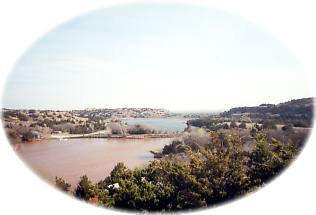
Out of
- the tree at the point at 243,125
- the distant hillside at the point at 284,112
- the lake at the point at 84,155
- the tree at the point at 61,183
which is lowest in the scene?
the tree at the point at 61,183

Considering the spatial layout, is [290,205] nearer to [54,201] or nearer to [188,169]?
[188,169]

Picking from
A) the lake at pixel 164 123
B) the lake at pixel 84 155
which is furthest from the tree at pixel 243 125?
the lake at pixel 84 155

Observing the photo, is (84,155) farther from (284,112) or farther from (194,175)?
(284,112)

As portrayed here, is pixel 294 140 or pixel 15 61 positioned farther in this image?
pixel 294 140

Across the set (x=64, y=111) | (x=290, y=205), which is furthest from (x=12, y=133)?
(x=290, y=205)

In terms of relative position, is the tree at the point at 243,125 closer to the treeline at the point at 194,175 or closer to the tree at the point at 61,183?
the treeline at the point at 194,175

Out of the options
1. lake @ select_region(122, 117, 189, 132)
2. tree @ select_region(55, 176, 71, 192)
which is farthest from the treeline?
lake @ select_region(122, 117, 189, 132)
